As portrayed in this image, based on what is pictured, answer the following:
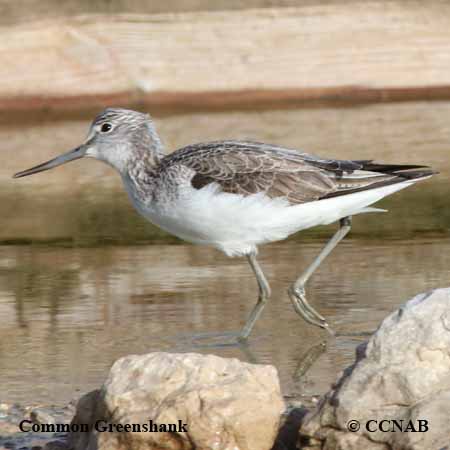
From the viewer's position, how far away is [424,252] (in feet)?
28.8

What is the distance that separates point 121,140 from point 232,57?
5943 millimetres

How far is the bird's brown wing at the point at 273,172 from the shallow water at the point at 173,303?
0.74 m

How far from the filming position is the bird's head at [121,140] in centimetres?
779

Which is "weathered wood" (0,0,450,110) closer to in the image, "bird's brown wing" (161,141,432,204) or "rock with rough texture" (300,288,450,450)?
"bird's brown wing" (161,141,432,204)

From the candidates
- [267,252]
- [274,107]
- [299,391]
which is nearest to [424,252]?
[267,252]

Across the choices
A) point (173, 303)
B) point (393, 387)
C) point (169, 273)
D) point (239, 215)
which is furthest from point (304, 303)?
point (393, 387)

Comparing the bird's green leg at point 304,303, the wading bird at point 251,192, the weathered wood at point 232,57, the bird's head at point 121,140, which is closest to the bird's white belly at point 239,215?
the wading bird at point 251,192

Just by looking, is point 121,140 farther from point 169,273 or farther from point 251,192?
point 169,273

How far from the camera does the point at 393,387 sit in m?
5.13

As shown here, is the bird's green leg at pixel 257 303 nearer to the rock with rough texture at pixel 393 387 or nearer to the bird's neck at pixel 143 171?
the bird's neck at pixel 143 171

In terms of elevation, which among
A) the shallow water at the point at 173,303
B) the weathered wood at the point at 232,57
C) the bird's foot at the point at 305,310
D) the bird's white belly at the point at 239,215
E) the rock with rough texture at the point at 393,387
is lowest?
the weathered wood at the point at 232,57

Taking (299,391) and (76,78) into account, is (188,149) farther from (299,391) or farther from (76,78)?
(76,78)

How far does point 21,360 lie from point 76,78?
23.1 feet

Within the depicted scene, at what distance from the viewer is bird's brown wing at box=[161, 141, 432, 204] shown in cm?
728
